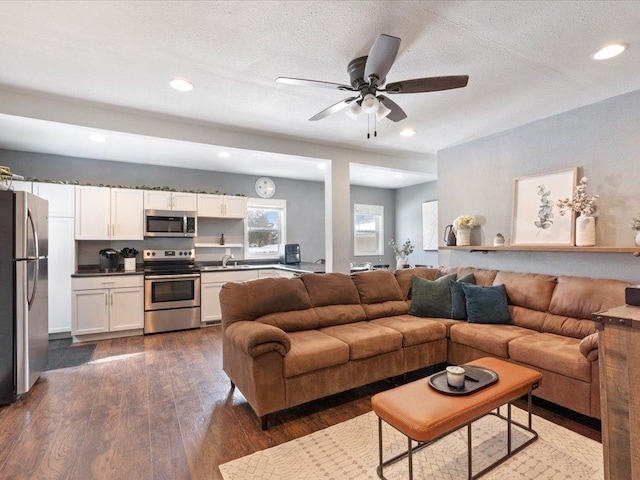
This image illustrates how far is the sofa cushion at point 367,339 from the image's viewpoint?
8.86 ft

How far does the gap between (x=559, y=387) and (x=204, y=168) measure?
547 cm

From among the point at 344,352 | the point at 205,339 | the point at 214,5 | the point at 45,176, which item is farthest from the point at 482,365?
the point at 45,176

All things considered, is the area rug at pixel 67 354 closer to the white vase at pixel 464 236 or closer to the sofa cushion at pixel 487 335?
the sofa cushion at pixel 487 335

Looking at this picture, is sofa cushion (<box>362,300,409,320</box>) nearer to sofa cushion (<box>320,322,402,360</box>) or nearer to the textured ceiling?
sofa cushion (<box>320,322,402,360</box>)

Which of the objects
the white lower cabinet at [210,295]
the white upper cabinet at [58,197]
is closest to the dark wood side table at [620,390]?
the white lower cabinet at [210,295]

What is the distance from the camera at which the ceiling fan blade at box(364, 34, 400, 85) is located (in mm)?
1728

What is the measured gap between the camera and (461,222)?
419 cm

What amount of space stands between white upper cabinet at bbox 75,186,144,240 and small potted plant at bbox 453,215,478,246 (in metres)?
4.55

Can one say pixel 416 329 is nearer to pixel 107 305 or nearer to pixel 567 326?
pixel 567 326

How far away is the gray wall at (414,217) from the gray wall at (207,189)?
216 millimetres

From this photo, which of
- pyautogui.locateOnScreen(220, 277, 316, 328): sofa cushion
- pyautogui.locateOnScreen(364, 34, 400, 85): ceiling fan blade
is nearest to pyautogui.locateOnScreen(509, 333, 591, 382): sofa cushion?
pyautogui.locateOnScreen(220, 277, 316, 328): sofa cushion

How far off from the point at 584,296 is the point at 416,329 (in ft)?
4.76

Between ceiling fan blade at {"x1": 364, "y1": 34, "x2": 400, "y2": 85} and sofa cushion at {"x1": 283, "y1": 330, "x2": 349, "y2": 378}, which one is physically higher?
ceiling fan blade at {"x1": 364, "y1": 34, "x2": 400, "y2": 85}

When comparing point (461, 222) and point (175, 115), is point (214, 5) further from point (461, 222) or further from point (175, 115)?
point (461, 222)
